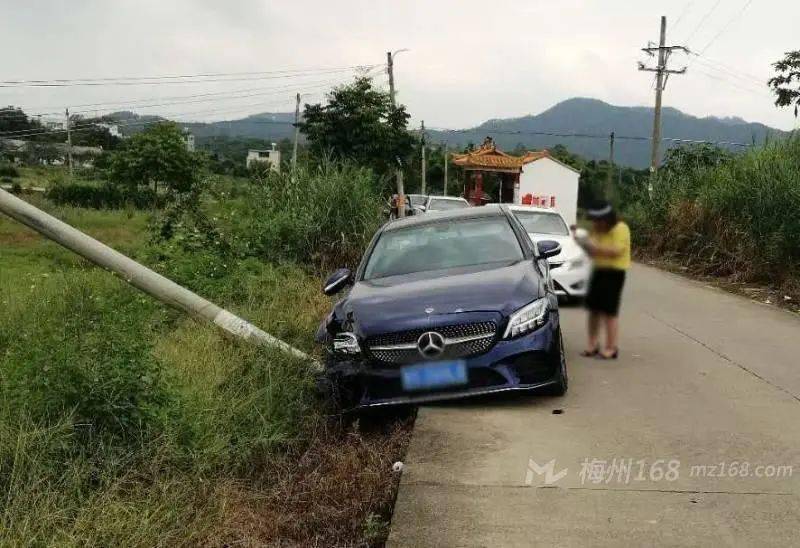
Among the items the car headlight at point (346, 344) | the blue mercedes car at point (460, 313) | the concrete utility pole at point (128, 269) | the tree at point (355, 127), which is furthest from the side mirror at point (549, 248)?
the tree at point (355, 127)

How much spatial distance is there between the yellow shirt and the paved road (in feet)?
7.62

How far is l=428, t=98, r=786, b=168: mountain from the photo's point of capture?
979 millimetres

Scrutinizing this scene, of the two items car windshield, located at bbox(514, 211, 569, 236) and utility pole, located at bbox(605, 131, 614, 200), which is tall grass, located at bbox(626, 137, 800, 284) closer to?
utility pole, located at bbox(605, 131, 614, 200)

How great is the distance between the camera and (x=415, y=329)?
172 centimetres

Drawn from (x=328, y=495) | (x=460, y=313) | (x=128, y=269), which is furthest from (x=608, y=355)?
(x=128, y=269)

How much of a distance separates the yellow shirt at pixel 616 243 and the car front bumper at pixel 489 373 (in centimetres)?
81

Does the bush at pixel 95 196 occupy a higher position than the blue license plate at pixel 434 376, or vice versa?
the blue license plate at pixel 434 376

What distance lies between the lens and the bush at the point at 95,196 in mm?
34125

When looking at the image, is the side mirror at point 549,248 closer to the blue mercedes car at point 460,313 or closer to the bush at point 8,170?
the blue mercedes car at point 460,313

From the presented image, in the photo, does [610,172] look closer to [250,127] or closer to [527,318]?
[527,318]

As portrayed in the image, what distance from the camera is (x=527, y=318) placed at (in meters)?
2.17

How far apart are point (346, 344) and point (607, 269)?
4118 mm

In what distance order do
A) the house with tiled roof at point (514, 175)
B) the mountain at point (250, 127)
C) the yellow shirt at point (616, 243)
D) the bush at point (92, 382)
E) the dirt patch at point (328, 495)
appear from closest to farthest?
the yellow shirt at point (616, 243) → the house with tiled roof at point (514, 175) → the mountain at point (250, 127) → the dirt patch at point (328, 495) → the bush at point (92, 382)

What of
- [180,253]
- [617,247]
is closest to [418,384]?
[617,247]
